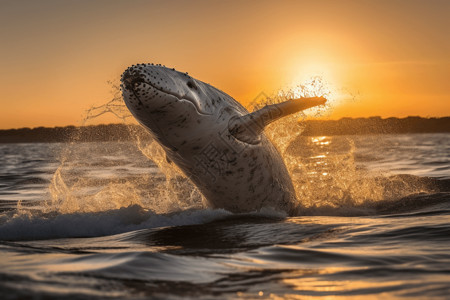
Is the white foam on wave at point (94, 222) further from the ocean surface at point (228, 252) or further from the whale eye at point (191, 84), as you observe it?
the whale eye at point (191, 84)

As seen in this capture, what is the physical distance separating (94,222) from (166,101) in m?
2.38

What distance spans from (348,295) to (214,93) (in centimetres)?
643

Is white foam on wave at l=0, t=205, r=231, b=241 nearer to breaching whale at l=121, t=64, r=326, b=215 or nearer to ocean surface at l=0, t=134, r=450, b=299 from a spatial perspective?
ocean surface at l=0, t=134, r=450, b=299

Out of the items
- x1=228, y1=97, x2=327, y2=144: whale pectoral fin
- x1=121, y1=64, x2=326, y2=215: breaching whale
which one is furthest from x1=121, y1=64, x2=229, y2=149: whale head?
x1=228, y1=97, x2=327, y2=144: whale pectoral fin

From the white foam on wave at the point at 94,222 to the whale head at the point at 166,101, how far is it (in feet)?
4.23

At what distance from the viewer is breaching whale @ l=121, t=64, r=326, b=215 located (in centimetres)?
863

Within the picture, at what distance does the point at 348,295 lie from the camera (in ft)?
13.7

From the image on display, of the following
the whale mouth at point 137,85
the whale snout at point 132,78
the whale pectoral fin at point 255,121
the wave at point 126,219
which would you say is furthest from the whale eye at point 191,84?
the wave at point 126,219

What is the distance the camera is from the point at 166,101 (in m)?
8.50

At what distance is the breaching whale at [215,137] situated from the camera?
863 centimetres

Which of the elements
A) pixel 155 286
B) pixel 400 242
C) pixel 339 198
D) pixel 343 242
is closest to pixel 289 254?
pixel 343 242

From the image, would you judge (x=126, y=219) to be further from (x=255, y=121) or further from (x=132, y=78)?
(x=255, y=121)

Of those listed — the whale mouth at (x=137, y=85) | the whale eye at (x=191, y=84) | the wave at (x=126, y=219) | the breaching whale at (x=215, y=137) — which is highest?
the whale eye at (x=191, y=84)

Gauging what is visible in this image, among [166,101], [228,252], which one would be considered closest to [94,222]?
[166,101]
